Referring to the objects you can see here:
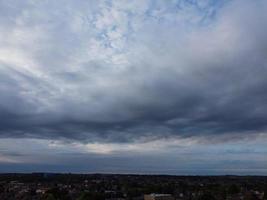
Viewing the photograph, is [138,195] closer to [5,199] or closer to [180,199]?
[180,199]

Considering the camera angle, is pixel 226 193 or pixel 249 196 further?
pixel 226 193

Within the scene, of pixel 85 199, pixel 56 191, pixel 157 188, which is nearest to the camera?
pixel 85 199

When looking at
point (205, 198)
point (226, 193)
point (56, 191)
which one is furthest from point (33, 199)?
point (226, 193)

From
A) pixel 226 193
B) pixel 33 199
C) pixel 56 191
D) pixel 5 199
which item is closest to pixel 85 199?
pixel 56 191

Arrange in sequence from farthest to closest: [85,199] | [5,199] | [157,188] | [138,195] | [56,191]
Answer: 1. [157,188]
2. [138,195]
3. [5,199]
4. [56,191]
5. [85,199]

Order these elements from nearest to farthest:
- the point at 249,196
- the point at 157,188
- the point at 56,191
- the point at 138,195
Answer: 1. the point at 249,196
2. the point at 56,191
3. the point at 138,195
4. the point at 157,188

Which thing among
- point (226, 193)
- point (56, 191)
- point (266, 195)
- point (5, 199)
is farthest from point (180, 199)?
point (5, 199)

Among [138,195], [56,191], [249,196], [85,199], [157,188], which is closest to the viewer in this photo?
[85,199]

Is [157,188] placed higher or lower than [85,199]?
higher

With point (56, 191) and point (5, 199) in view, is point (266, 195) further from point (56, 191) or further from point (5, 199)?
point (5, 199)
